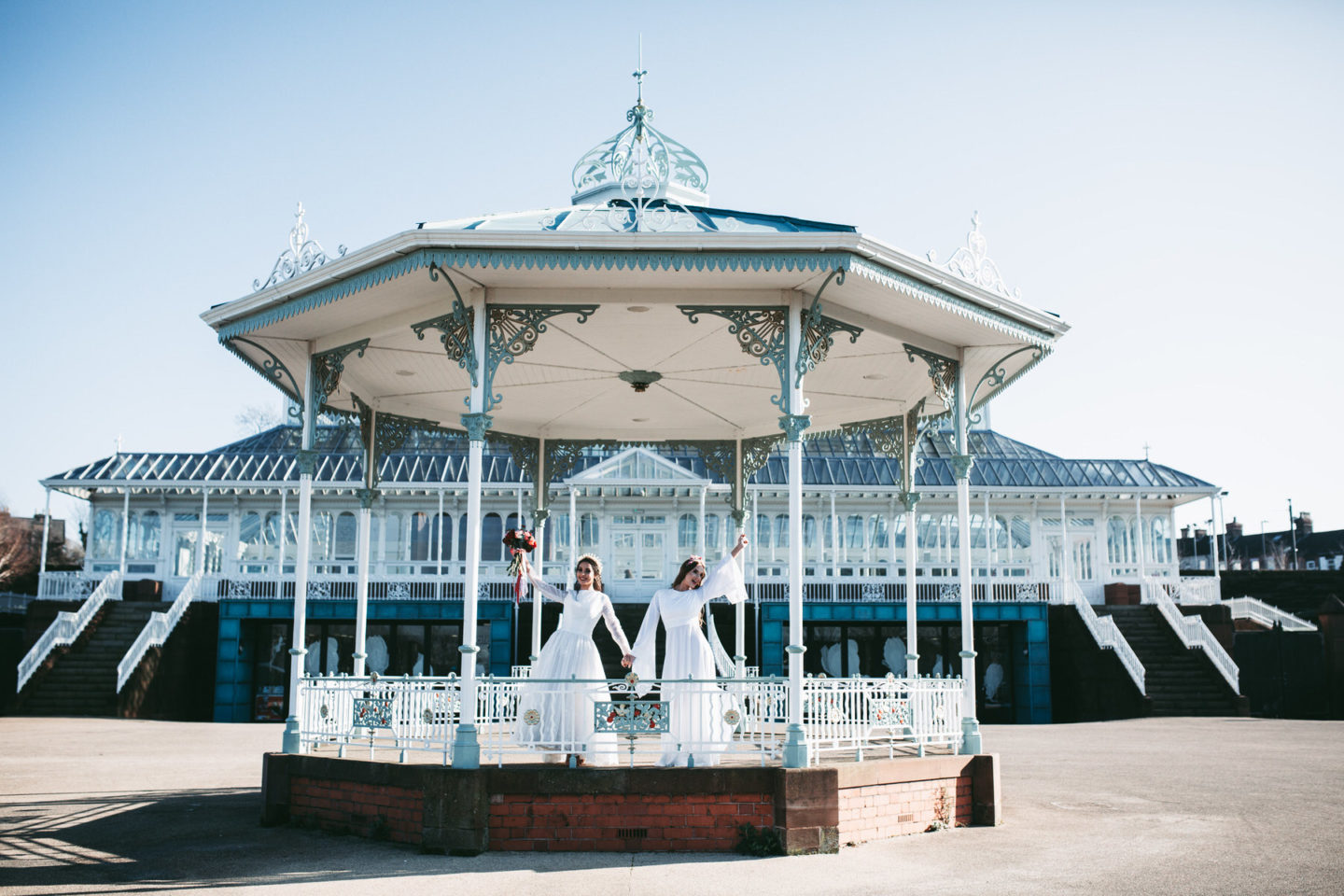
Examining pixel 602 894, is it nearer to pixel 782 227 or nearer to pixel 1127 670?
pixel 782 227

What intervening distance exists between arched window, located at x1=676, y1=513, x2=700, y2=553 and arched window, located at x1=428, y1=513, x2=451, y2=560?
674 cm

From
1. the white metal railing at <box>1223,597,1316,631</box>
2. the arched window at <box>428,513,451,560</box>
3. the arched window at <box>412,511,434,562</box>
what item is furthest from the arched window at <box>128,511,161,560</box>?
the white metal railing at <box>1223,597,1316,631</box>

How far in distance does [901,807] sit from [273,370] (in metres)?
7.77

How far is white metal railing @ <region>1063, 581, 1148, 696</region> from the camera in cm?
2692

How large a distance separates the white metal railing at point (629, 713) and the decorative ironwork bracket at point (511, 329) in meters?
2.55

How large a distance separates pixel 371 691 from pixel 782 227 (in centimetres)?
538

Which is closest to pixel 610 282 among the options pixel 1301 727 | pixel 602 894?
pixel 602 894

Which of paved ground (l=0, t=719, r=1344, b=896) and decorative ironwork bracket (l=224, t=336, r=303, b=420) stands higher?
decorative ironwork bracket (l=224, t=336, r=303, b=420)

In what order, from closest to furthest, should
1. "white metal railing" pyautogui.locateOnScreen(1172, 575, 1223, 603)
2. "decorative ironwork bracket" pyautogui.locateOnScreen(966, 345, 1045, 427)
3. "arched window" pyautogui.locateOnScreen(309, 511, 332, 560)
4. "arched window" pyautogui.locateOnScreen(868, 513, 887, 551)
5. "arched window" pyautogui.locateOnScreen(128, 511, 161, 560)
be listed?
1. "decorative ironwork bracket" pyautogui.locateOnScreen(966, 345, 1045, 427)
2. "white metal railing" pyautogui.locateOnScreen(1172, 575, 1223, 603)
3. "arched window" pyautogui.locateOnScreen(128, 511, 161, 560)
4. "arched window" pyautogui.locateOnScreen(309, 511, 332, 560)
5. "arched window" pyautogui.locateOnScreen(868, 513, 887, 551)

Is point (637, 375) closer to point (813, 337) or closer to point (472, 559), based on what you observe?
point (813, 337)

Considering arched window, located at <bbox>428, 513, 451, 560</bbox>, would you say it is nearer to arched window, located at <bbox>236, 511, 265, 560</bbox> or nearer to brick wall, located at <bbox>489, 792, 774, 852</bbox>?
arched window, located at <bbox>236, 511, 265, 560</bbox>

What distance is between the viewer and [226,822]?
1048 cm

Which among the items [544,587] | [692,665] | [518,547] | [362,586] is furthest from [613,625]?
[362,586]

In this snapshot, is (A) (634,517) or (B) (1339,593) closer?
(A) (634,517)
